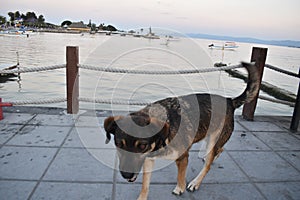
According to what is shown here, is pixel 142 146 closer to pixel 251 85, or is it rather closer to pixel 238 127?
pixel 251 85

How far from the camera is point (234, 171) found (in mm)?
3141

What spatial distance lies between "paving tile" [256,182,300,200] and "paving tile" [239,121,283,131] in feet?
5.83

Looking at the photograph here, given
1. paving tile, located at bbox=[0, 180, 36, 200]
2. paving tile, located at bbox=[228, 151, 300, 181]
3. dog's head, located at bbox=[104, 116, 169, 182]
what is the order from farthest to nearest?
1. paving tile, located at bbox=[228, 151, 300, 181]
2. paving tile, located at bbox=[0, 180, 36, 200]
3. dog's head, located at bbox=[104, 116, 169, 182]

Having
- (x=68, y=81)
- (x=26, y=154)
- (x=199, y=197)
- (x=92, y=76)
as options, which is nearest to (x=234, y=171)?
(x=199, y=197)

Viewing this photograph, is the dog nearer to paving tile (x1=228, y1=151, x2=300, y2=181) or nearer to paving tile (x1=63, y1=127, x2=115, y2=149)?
paving tile (x1=228, y1=151, x2=300, y2=181)

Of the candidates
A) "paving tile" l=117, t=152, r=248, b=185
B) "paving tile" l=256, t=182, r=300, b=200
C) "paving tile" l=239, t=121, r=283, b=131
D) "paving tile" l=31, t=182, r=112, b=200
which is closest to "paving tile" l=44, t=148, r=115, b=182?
"paving tile" l=31, t=182, r=112, b=200

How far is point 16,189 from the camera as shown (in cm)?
249

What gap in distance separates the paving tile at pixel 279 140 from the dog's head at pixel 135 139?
2.88 m

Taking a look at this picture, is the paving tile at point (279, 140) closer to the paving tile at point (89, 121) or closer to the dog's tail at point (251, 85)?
the dog's tail at point (251, 85)

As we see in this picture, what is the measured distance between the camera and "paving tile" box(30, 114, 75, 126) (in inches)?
168

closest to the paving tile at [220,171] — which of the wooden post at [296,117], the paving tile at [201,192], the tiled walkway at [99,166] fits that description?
the tiled walkway at [99,166]

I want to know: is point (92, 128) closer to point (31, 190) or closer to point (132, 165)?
point (31, 190)

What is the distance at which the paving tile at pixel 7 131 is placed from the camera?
358 centimetres

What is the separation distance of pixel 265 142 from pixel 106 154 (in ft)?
9.04
